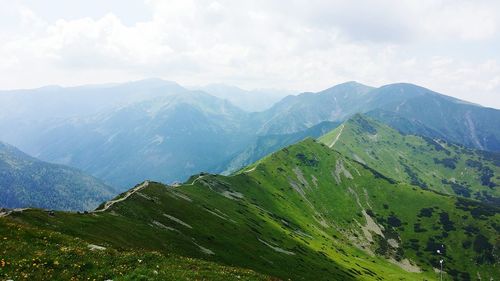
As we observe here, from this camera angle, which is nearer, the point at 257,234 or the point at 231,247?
the point at 231,247

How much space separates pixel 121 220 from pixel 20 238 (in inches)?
1545

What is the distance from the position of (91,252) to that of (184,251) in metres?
35.0

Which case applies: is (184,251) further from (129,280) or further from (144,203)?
(129,280)

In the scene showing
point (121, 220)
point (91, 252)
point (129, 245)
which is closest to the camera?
point (91, 252)

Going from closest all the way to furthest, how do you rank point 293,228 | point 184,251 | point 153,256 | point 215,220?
1. point 153,256
2. point 184,251
3. point 215,220
4. point 293,228

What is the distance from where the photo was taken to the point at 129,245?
2378 inches

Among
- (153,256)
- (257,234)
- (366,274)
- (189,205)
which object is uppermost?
(153,256)

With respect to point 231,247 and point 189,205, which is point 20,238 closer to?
point 231,247

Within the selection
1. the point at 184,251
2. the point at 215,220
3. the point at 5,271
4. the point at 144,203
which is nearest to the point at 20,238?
the point at 5,271

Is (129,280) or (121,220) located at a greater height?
(129,280)

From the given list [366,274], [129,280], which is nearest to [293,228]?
[366,274]

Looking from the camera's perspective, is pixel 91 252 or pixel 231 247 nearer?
pixel 91 252

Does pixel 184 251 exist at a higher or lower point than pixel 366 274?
higher

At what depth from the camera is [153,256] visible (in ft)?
138
